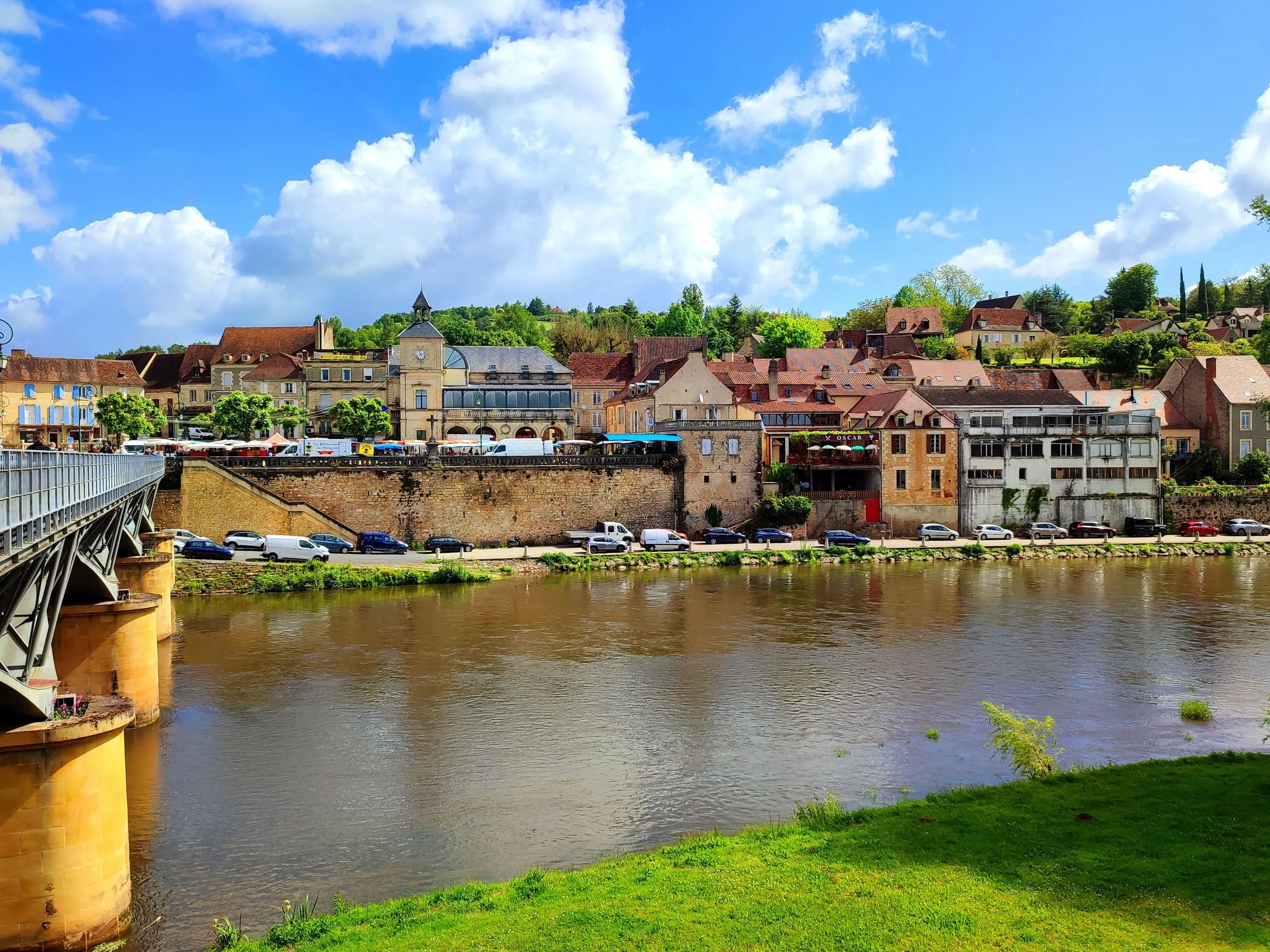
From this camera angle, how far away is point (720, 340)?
4139 inches

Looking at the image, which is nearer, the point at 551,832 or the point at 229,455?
the point at 551,832

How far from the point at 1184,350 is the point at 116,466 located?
92.7 metres

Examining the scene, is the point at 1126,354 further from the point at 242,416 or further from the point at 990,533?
the point at 242,416

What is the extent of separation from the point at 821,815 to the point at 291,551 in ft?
112

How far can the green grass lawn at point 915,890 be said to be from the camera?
11430mm

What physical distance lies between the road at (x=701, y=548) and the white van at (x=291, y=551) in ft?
1.98

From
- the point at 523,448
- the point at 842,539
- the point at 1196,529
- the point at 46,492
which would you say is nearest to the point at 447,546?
the point at 523,448

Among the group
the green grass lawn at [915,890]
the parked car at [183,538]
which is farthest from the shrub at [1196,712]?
the parked car at [183,538]

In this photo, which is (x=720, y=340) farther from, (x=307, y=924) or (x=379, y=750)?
(x=307, y=924)

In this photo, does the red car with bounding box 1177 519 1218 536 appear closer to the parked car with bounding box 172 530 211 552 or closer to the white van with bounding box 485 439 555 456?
the white van with bounding box 485 439 555 456

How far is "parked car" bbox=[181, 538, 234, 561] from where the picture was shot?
145 ft

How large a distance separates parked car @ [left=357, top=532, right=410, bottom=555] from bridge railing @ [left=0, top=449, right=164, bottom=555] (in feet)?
93.9

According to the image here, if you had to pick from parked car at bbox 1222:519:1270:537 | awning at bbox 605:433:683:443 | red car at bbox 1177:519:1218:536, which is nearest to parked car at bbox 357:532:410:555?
awning at bbox 605:433:683:443

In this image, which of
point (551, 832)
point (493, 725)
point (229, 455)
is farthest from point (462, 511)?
point (551, 832)
